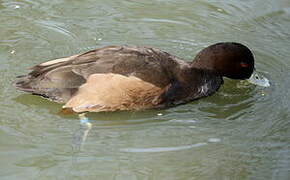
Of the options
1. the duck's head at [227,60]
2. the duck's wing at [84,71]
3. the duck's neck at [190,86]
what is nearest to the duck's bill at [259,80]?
the duck's head at [227,60]

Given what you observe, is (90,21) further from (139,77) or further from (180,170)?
(180,170)

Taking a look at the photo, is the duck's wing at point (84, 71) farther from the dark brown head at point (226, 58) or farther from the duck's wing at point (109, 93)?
the dark brown head at point (226, 58)

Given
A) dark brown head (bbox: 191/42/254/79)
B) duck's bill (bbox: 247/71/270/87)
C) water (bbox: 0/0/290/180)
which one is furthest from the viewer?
duck's bill (bbox: 247/71/270/87)

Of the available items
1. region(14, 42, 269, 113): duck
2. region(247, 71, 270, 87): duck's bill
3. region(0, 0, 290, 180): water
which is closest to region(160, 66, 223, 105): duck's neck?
region(14, 42, 269, 113): duck

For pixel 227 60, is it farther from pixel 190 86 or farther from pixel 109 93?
pixel 109 93

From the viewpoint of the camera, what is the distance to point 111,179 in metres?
4.48

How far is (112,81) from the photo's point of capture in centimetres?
531

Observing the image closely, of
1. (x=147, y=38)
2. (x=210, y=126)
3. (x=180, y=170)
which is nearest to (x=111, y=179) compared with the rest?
(x=180, y=170)

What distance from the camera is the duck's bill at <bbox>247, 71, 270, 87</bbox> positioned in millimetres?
6168

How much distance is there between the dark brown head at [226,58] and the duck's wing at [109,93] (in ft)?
2.84

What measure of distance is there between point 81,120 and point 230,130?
1478 mm

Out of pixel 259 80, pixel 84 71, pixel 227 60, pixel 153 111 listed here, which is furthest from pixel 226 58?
pixel 84 71

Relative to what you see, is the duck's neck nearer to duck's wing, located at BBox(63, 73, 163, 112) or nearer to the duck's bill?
duck's wing, located at BBox(63, 73, 163, 112)

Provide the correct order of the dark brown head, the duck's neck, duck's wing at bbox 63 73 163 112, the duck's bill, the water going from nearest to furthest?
1. the water
2. duck's wing at bbox 63 73 163 112
3. the duck's neck
4. the dark brown head
5. the duck's bill
